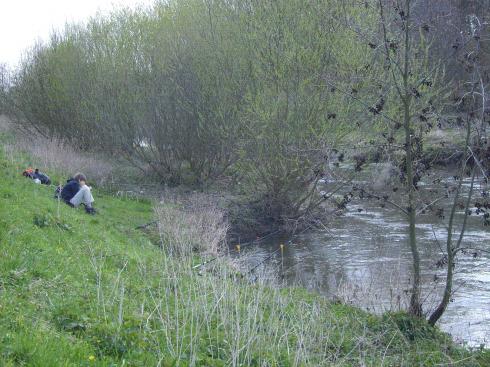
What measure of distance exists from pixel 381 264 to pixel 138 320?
1053 centimetres

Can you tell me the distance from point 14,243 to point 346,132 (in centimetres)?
1393

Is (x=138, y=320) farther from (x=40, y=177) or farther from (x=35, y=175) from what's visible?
(x=40, y=177)

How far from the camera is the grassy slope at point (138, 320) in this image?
5871 mm

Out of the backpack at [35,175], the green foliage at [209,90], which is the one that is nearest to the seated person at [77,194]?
the backpack at [35,175]

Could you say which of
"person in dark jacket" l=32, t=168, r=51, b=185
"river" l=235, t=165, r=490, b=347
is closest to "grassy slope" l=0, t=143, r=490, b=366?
"river" l=235, t=165, r=490, b=347

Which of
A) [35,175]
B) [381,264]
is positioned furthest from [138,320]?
[35,175]

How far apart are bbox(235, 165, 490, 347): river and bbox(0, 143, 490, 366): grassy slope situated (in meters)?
1.28

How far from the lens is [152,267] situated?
36.7 ft

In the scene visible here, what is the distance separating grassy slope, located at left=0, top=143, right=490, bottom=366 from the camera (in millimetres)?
5871

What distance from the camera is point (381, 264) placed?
1645 cm

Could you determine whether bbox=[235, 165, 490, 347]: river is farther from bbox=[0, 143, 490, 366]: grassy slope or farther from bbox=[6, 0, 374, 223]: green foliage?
bbox=[6, 0, 374, 223]: green foliage

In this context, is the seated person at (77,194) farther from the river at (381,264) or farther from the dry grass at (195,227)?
the river at (381,264)

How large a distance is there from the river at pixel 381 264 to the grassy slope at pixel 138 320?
1.28 m

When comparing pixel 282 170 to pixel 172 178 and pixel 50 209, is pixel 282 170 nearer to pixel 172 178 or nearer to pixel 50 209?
pixel 172 178
